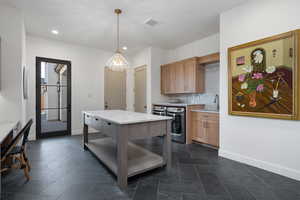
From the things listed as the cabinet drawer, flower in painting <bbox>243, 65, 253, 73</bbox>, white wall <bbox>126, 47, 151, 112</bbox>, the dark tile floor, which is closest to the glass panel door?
the dark tile floor

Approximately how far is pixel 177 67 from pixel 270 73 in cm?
246

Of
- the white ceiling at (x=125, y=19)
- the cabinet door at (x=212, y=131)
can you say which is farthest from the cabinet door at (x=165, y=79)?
the cabinet door at (x=212, y=131)

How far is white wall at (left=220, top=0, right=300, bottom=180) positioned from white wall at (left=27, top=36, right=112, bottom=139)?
12.7 feet

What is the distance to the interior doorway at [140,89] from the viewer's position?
17.1ft

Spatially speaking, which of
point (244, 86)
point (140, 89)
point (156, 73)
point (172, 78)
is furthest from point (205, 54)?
point (140, 89)

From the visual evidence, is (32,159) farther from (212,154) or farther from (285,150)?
(285,150)

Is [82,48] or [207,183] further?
[82,48]

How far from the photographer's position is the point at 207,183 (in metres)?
2.02

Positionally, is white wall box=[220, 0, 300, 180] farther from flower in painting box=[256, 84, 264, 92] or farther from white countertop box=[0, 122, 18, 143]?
white countertop box=[0, 122, 18, 143]

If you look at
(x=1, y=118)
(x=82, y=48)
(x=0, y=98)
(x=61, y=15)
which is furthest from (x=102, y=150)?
(x=82, y=48)

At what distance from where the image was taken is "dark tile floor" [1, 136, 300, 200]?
1769mm

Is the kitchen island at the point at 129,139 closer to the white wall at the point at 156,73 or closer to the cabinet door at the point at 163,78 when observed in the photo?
the white wall at the point at 156,73

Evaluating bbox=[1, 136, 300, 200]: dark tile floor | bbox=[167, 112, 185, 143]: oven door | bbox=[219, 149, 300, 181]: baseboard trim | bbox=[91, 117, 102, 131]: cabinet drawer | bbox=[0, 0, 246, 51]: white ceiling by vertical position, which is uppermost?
bbox=[0, 0, 246, 51]: white ceiling

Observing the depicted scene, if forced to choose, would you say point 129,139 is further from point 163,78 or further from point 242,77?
point 163,78
